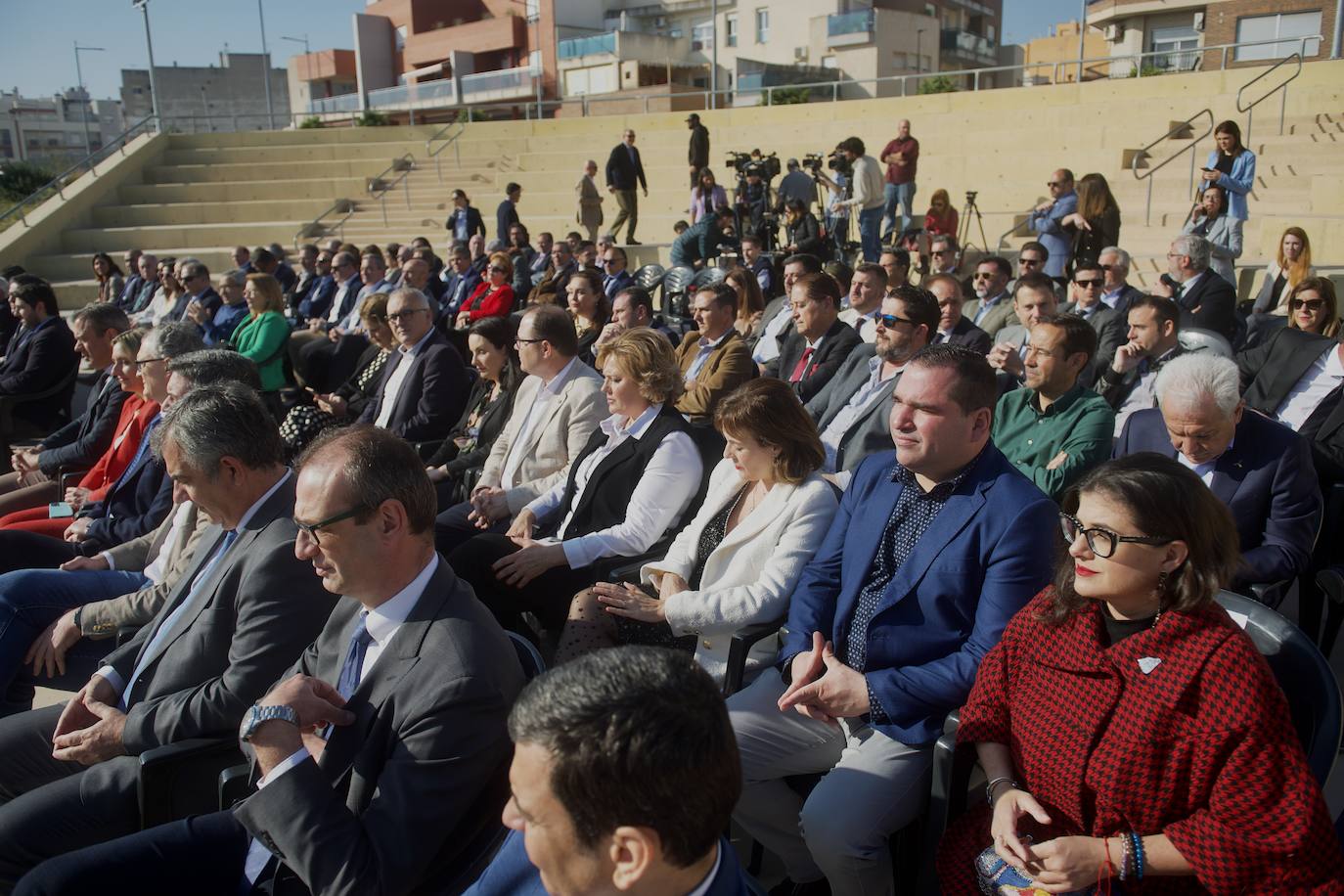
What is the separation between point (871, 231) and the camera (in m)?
11.3

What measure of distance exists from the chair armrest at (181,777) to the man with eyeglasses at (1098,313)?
4.14 meters

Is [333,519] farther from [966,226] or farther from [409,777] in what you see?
[966,226]

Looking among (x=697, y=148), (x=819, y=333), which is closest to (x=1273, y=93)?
(x=697, y=148)

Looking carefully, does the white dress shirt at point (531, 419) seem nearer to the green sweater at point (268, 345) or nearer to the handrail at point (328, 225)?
the green sweater at point (268, 345)

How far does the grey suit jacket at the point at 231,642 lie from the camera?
2.19 meters

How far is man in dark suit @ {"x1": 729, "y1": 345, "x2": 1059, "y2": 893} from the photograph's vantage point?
218cm

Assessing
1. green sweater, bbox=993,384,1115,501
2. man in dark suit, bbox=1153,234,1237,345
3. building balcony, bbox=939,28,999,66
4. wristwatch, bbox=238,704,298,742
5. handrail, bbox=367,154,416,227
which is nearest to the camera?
wristwatch, bbox=238,704,298,742

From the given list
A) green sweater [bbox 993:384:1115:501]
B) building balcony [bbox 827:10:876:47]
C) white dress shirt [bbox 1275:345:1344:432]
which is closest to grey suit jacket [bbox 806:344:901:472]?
green sweater [bbox 993:384:1115:501]

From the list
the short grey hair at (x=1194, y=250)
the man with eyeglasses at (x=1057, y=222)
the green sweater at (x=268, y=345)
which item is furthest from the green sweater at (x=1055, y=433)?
the man with eyeglasses at (x=1057, y=222)

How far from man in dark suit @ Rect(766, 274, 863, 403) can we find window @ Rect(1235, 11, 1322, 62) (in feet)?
93.9

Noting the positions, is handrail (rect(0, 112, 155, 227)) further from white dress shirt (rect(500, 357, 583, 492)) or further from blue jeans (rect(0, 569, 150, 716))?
blue jeans (rect(0, 569, 150, 716))

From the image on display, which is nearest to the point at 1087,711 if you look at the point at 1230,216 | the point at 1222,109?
the point at 1230,216

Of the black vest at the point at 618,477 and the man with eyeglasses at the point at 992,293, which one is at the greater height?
the man with eyeglasses at the point at 992,293

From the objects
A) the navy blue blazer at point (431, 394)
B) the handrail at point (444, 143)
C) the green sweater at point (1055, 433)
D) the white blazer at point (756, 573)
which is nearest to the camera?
the white blazer at point (756, 573)
